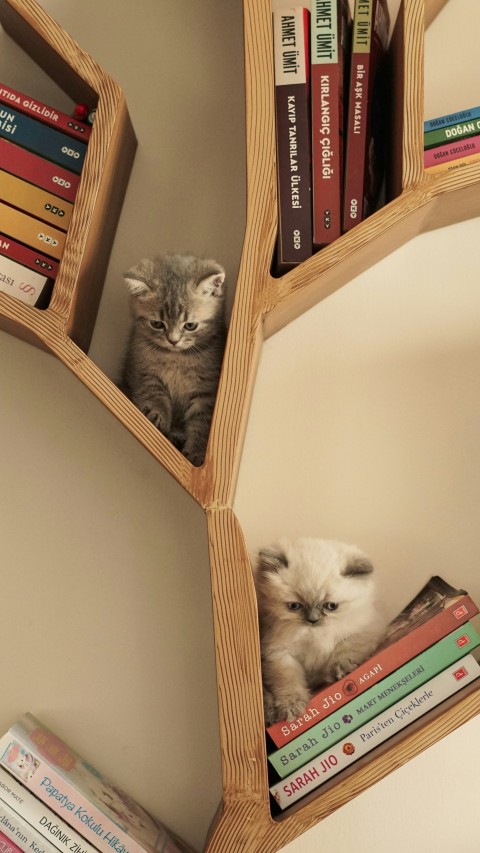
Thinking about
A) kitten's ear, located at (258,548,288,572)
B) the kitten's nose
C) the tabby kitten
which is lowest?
the kitten's nose

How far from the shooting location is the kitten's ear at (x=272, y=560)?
1033mm

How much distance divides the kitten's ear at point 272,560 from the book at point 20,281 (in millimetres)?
518

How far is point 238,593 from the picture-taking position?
0.97 m

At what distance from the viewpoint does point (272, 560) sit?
1.04m

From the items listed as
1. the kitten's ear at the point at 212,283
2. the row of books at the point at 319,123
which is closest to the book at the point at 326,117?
the row of books at the point at 319,123

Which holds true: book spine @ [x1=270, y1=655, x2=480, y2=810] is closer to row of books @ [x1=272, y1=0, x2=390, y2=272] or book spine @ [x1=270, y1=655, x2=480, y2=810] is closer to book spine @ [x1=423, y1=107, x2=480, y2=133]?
row of books @ [x1=272, y1=0, x2=390, y2=272]

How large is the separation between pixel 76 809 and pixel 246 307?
74 cm

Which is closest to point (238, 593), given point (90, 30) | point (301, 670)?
point (301, 670)

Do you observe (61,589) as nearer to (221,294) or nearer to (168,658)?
(168,658)

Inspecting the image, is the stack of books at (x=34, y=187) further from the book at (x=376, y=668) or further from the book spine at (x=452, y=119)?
the book at (x=376, y=668)

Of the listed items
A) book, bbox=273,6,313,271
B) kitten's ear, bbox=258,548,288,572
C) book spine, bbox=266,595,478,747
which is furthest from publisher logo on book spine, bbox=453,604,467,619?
book, bbox=273,6,313,271

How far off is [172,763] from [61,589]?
32 cm

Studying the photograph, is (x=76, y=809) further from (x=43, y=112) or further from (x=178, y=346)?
(x=43, y=112)

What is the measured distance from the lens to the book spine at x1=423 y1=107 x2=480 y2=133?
3.63 ft
